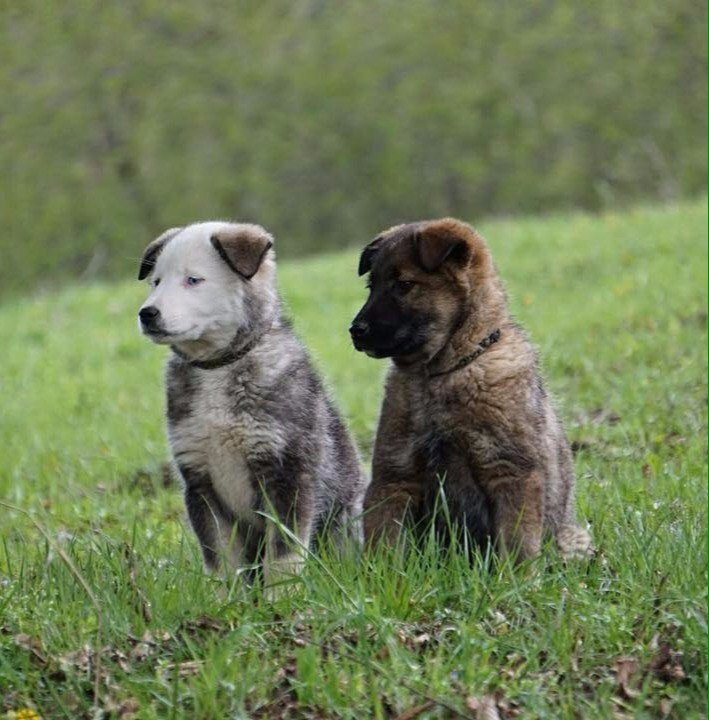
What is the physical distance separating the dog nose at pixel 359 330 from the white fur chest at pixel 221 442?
61 centimetres

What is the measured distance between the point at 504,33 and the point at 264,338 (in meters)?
25.0

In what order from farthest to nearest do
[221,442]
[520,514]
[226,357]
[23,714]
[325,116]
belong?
[325,116] < [226,357] < [221,442] < [520,514] < [23,714]

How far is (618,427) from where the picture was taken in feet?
30.8

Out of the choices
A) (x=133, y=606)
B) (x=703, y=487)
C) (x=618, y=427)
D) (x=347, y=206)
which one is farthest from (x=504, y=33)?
(x=133, y=606)

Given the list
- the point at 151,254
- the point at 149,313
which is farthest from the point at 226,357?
the point at 151,254

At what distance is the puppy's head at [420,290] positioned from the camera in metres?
5.98

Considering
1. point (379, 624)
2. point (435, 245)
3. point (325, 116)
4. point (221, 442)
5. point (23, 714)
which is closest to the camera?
point (23, 714)

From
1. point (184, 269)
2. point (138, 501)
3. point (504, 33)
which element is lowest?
point (138, 501)

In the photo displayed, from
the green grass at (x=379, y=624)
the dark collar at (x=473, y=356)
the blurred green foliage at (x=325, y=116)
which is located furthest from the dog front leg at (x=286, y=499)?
the blurred green foliage at (x=325, y=116)

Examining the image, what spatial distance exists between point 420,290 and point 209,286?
0.90m

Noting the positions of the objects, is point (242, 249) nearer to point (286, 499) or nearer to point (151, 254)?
point (151, 254)

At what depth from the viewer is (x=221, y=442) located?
6215 millimetres

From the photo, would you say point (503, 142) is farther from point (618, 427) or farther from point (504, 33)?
point (618, 427)

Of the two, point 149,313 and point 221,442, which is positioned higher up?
point 149,313
